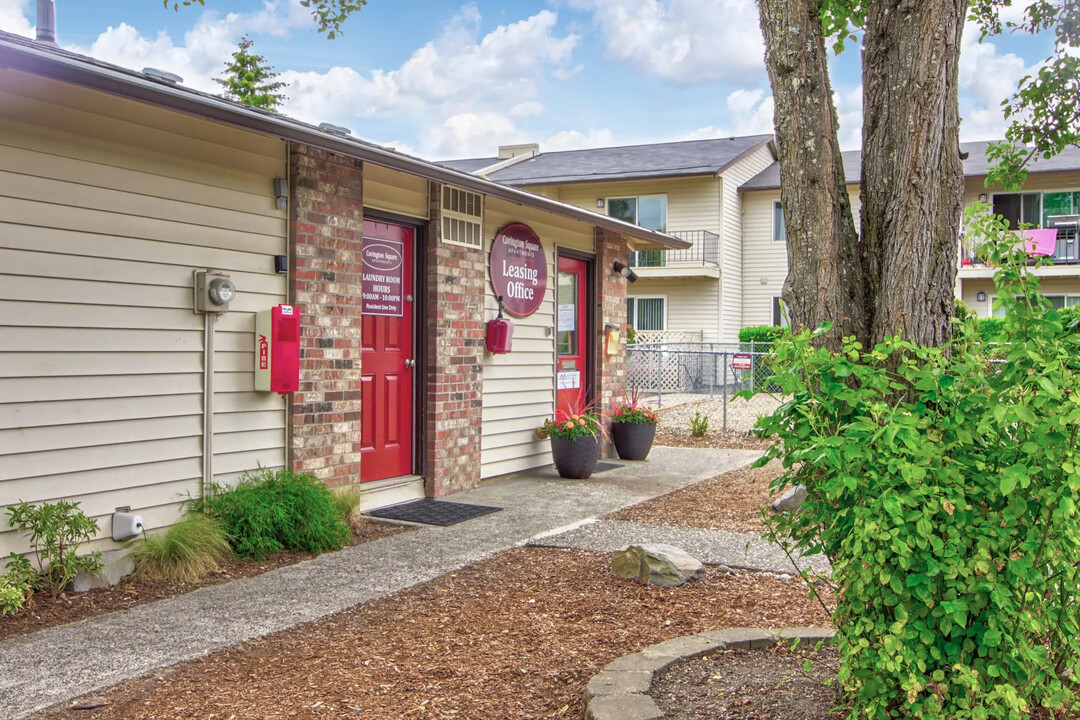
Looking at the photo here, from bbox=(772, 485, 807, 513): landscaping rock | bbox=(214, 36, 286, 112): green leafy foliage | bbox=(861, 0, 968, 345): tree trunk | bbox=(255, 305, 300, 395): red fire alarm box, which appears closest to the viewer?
bbox=(861, 0, 968, 345): tree trunk

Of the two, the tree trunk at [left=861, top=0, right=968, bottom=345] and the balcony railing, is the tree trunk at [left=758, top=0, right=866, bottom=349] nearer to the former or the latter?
the tree trunk at [left=861, top=0, right=968, bottom=345]

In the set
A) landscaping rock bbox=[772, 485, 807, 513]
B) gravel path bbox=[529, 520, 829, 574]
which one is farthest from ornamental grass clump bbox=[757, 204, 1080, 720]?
landscaping rock bbox=[772, 485, 807, 513]

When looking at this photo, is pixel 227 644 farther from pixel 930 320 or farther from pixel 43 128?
pixel 930 320

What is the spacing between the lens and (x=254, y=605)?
471 centimetres

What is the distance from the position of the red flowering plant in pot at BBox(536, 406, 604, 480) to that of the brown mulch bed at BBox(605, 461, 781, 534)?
3.31 ft

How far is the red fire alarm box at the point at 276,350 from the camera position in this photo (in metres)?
5.97

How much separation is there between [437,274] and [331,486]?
85.3 inches

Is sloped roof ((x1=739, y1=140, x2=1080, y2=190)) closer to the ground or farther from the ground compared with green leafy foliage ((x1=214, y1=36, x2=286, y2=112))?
closer to the ground

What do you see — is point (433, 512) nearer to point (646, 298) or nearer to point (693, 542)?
point (693, 542)

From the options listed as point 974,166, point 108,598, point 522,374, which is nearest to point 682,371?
point 974,166

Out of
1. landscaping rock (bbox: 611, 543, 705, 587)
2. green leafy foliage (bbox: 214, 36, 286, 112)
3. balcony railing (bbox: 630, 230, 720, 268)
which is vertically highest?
green leafy foliage (bbox: 214, 36, 286, 112)

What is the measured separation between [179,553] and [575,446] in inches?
177

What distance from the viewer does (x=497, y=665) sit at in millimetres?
3852

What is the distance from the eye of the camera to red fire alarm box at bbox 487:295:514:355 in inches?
337
